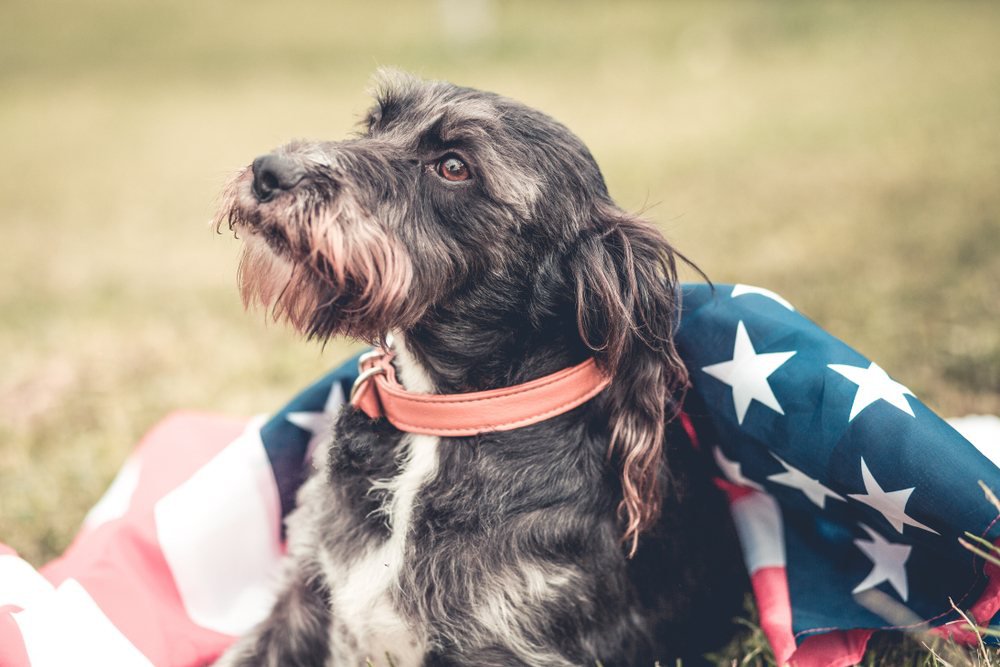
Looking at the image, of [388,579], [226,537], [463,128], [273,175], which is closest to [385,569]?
[388,579]

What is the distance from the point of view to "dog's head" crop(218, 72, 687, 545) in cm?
249

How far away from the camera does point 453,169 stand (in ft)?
8.70

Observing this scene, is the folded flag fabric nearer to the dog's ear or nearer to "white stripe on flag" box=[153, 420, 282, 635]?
"white stripe on flag" box=[153, 420, 282, 635]

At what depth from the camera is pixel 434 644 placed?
8.34 feet

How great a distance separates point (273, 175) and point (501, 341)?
Answer: 779 millimetres

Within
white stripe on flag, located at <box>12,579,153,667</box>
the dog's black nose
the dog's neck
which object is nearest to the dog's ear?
the dog's neck

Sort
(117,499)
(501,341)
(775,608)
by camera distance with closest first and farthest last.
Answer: (501,341) < (775,608) < (117,499)

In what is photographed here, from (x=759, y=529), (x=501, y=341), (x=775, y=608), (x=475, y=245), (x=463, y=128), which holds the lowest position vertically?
(x=775, y=608)

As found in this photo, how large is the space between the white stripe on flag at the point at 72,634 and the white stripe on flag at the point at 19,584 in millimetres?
33

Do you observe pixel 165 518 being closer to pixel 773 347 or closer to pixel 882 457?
pixel 773 347

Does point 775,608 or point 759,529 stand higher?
point 759,529

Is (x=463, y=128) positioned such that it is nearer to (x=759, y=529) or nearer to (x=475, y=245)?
(x=475, y=245)

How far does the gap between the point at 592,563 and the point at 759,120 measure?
954 centimetres

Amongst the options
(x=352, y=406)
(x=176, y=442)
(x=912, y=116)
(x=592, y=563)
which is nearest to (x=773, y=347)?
(x=592, y=563)
